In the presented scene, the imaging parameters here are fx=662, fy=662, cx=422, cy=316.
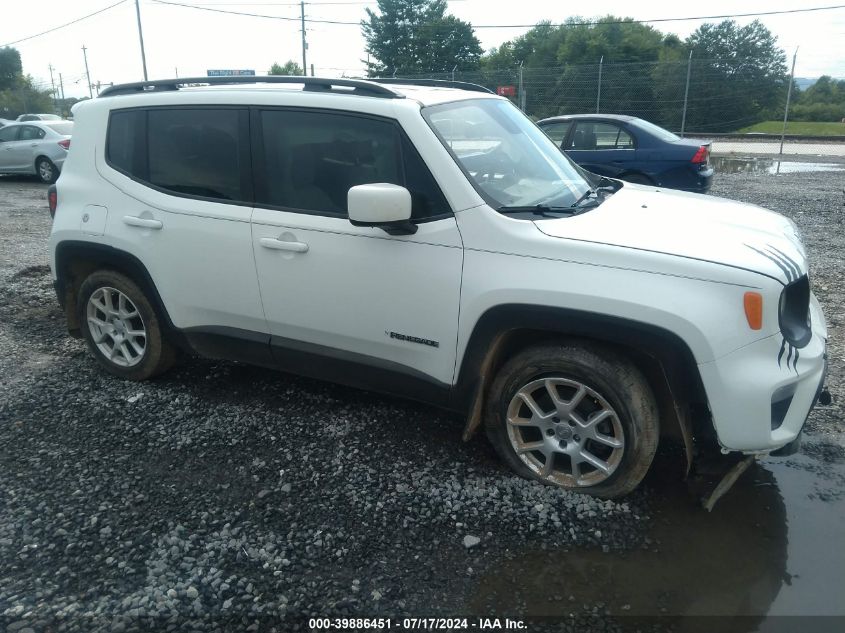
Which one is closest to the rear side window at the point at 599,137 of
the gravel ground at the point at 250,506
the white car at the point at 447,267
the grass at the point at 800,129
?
the gravel ground at the point at 250,506

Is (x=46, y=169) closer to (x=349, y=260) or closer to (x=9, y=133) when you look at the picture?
(x=9, y=133)

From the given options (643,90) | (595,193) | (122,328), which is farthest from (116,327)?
(643,90)

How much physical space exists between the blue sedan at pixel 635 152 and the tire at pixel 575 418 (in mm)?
8068

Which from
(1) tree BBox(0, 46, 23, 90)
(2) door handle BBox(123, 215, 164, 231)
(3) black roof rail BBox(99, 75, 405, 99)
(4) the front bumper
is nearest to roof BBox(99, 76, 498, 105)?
(3) black roof rail BBox(99, 75, 405, 99)

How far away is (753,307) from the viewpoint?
2723 mm

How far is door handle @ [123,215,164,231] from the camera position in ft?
13.3

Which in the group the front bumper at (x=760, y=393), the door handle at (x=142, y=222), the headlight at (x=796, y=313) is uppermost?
the door handle at (x=142, y=222)

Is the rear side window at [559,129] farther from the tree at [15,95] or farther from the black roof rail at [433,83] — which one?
the tree at [15,95]

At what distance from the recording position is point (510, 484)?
3.35 m

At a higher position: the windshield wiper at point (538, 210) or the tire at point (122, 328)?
the windshield wiper at point (538, 210)

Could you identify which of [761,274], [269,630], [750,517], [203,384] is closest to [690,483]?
[750,517]

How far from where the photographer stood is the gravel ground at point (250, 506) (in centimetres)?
268

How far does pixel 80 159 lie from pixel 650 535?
410 centimetres

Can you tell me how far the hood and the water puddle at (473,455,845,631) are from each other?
1.18 meters
